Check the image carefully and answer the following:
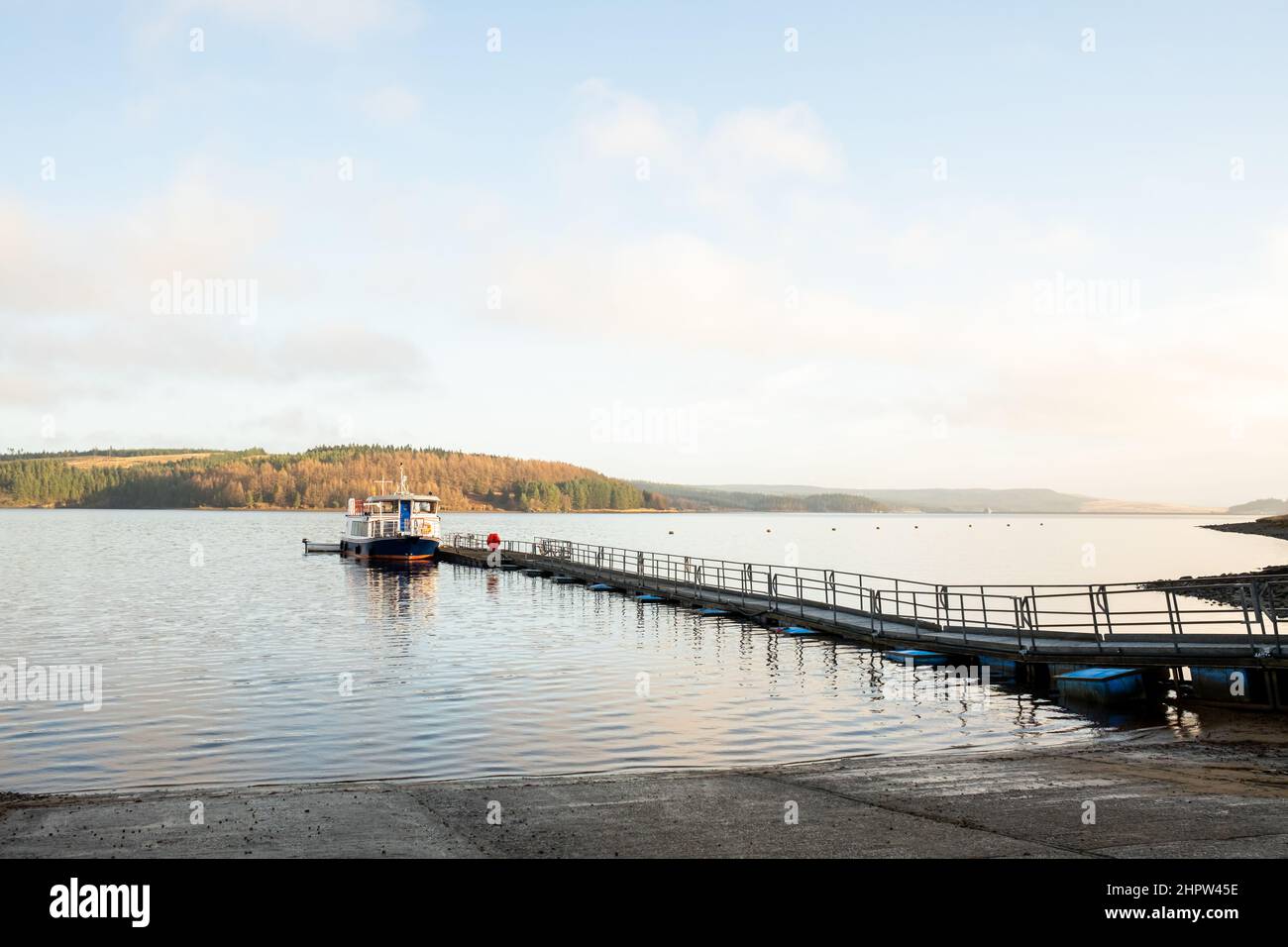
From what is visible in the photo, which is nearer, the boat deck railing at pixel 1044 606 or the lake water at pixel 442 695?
the lake water at pixel 442 695

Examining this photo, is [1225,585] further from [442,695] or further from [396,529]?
[396,529]

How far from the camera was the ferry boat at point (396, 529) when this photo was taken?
8344 centimetres

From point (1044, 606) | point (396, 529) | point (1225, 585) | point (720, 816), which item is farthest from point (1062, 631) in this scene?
point (396, 529)

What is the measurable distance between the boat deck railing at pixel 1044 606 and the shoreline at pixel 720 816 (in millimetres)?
7427

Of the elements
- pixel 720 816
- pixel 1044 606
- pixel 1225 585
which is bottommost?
pixel 1044 606

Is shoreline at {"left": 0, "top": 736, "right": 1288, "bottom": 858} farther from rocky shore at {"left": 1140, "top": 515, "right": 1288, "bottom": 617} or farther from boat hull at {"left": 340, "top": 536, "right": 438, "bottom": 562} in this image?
boat hull at {"left": 340, "top": 536, "right": 438, "bottom": 562}

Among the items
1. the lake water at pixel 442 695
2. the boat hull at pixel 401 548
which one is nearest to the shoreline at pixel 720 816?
the lake water at pixel 442 695

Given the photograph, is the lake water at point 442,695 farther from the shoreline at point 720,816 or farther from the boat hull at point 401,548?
the boat hull at point 401,548

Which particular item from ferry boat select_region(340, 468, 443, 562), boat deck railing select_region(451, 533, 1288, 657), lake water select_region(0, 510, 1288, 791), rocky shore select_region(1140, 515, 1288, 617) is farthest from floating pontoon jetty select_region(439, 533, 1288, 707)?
ferry boat select_region(340, 468, 443, 562)

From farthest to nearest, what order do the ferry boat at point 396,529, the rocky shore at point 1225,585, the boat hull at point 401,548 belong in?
the ferry boat at point 396,529 → the boat hull at point 401,548 → the rocky shore at point 1225,585

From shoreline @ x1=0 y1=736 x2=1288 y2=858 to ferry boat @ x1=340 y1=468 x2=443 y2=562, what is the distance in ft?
234

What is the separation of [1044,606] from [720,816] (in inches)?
2275

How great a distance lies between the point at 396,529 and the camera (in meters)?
88.8
